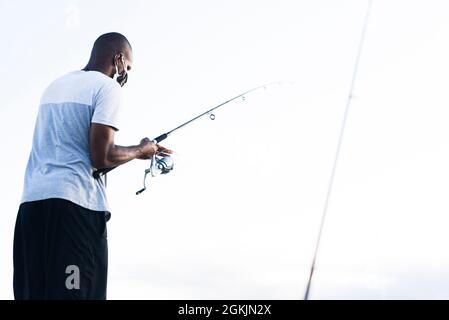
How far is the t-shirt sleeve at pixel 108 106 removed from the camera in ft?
11.8

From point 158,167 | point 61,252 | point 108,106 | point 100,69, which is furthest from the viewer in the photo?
point 158,167

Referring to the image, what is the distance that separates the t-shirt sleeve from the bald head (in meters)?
0.27

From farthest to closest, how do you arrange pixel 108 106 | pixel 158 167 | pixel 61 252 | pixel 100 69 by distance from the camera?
pixel 158 167 → pixel 100 69 → pixel 108 106 → pixel 61 252

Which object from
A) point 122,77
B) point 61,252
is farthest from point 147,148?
point 61,252

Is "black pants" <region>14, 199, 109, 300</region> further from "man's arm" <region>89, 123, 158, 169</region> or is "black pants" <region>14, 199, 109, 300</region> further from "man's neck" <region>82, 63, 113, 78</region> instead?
"man's neck" <region>82, 63, 113, 78</region>

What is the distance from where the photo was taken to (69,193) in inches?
139

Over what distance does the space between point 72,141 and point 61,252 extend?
0.55 meters

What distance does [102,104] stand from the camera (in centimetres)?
362

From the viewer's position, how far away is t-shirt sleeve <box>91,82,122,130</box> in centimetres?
360

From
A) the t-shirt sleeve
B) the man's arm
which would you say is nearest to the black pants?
the man's arm

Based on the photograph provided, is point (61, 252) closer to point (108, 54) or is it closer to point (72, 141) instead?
point (72, 141)
